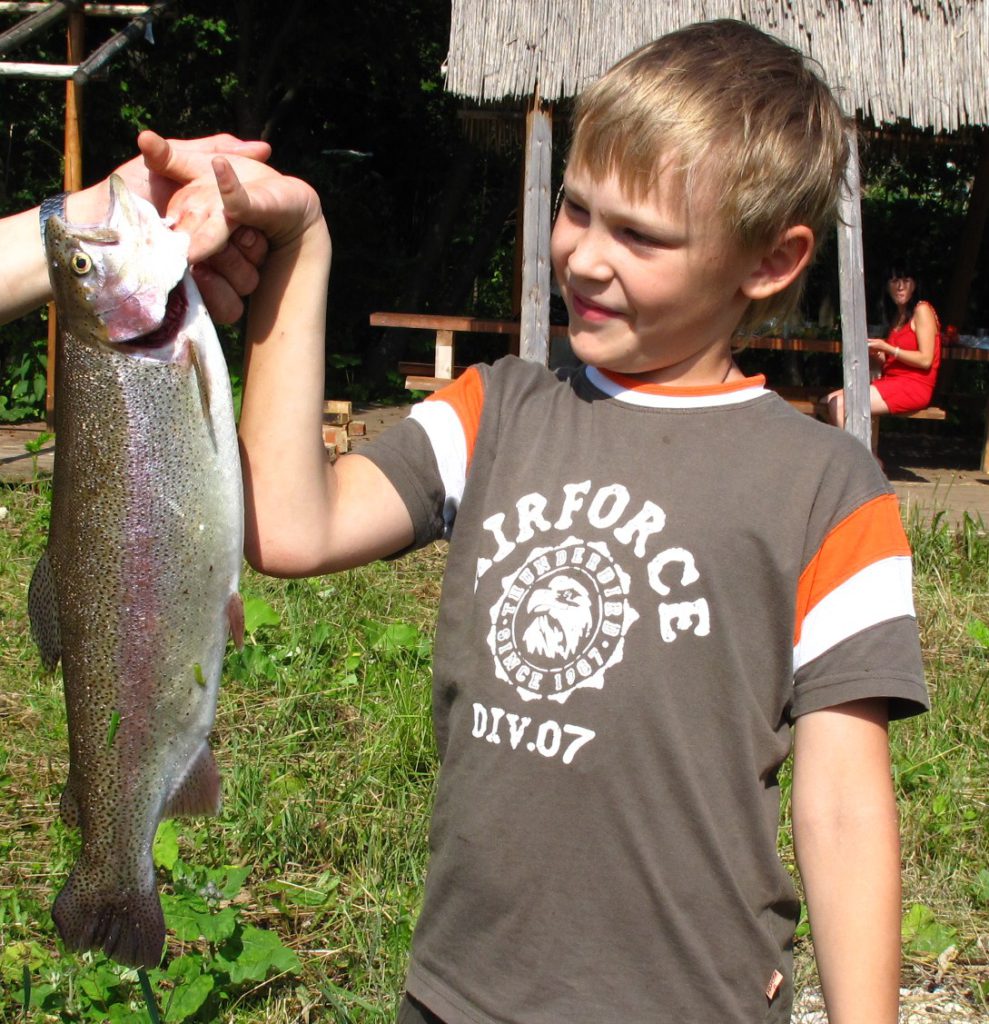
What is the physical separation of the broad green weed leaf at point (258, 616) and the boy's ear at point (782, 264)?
10.8ft

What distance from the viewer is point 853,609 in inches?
69.0

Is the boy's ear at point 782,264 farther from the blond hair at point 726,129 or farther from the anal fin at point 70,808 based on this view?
the anal fin at point 70,808

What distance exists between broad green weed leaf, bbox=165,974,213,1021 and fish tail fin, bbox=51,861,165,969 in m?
1.24

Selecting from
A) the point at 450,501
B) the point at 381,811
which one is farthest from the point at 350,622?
the point at 450,501

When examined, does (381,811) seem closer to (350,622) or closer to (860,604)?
(350,622)

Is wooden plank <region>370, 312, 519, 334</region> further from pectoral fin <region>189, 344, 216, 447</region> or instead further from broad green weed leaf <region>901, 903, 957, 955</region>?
pectoral fin <region>189, 344, 216, 447</region>

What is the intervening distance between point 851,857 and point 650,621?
0.43 metres

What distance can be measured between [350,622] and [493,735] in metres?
3.48

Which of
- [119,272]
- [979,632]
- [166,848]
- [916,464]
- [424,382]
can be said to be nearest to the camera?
[119,272]

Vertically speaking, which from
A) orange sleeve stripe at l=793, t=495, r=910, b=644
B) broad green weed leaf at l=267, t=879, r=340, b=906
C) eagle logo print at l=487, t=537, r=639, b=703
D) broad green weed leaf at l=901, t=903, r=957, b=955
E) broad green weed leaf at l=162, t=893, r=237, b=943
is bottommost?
broad green weed leaf at l=901, t=903, r=957, b=955

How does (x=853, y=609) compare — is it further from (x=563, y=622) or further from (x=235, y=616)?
(x=235, y=616)

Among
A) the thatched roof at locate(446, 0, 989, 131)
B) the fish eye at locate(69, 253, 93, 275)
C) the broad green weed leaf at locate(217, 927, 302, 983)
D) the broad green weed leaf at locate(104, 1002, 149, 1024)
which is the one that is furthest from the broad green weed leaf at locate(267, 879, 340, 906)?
the thatched roof at locate(446, 0, 989, 131)

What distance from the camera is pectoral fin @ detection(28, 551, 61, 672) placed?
1.71 metres

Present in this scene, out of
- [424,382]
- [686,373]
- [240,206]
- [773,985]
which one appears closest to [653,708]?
[773,985]
